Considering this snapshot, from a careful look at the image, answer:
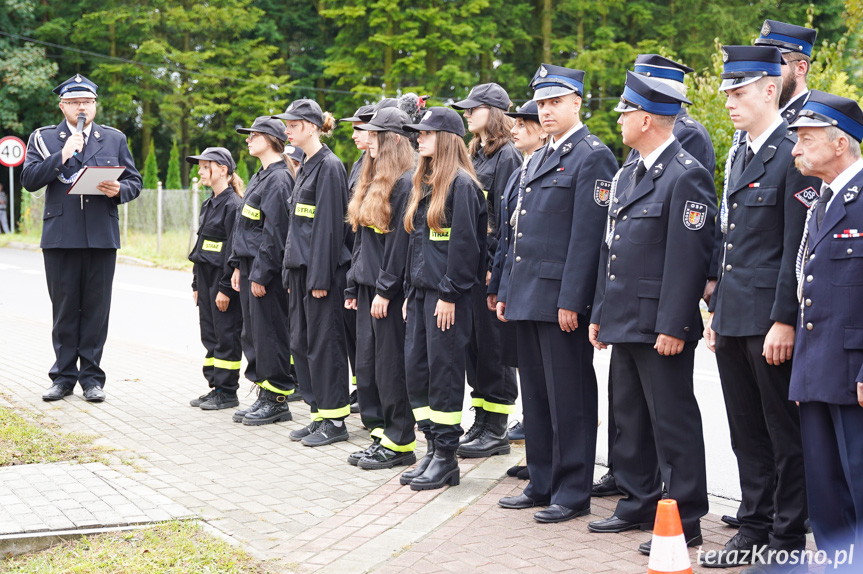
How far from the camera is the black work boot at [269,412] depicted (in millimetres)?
7953

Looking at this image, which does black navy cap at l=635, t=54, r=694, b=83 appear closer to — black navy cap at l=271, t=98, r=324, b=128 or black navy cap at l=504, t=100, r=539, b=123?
black navy cap at l=504, t=100, r=539, b=123

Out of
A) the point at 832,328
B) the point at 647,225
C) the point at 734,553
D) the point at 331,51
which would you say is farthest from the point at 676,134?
the point at 331,51

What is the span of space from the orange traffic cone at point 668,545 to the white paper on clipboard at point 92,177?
6353 millimetres

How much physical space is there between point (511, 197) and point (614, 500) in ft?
6.62

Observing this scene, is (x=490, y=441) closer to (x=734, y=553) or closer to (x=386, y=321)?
(x=386, y=321)

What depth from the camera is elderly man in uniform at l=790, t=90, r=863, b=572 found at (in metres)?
3.94

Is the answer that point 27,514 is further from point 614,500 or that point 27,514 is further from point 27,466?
point 614,500

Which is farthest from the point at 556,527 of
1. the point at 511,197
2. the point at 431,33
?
the point at 431,33

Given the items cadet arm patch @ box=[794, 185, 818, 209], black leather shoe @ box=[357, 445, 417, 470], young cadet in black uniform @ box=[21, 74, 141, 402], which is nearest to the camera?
cadet arm patch @ box=[794, 185, 818, 209]

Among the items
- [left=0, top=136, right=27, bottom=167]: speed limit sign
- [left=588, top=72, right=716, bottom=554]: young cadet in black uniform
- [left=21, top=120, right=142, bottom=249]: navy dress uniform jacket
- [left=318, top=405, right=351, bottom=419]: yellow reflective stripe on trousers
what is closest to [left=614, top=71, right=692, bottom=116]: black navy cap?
[left=588, top=72, right=716, bottom=554]: young cadet in black uniform

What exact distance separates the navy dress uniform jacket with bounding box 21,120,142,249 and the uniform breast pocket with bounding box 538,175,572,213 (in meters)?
4.51

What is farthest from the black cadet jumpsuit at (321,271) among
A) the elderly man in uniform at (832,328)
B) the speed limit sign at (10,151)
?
the speed limit sign at (10,151)

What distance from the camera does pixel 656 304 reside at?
16.1ft

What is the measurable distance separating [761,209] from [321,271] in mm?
3520
